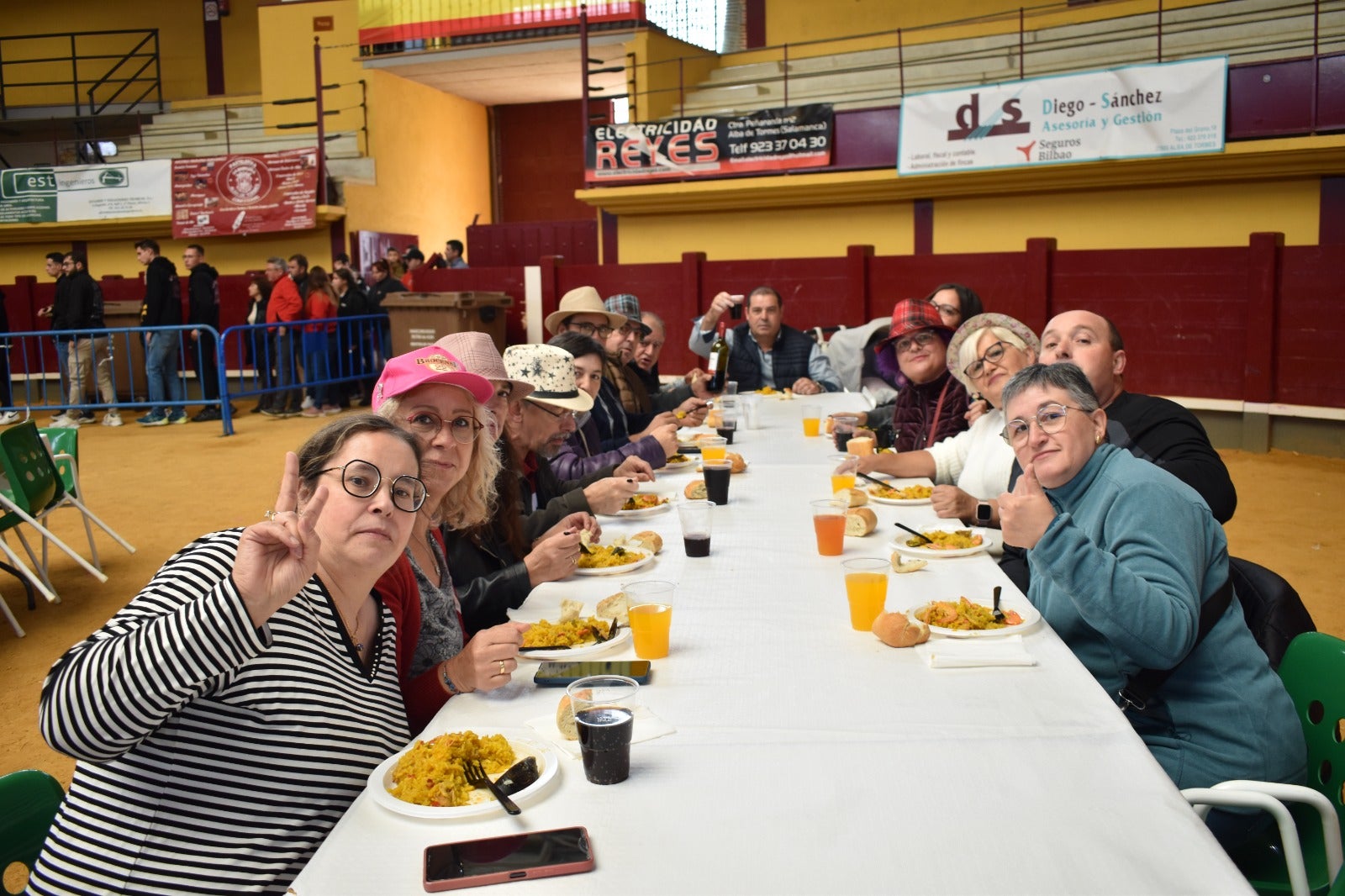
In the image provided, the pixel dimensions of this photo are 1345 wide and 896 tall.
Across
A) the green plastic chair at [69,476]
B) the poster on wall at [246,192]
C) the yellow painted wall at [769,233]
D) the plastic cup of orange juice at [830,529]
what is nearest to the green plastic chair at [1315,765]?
the plastic cup of orange juice at [830,529]

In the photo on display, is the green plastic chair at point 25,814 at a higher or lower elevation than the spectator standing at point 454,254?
lower

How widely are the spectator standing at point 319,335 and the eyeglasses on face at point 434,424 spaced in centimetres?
1006

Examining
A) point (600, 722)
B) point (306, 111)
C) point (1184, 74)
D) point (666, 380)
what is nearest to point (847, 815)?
point (600, 722)

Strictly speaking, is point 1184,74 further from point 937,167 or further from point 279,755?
point 279,755

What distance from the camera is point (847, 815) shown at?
1.50 metres

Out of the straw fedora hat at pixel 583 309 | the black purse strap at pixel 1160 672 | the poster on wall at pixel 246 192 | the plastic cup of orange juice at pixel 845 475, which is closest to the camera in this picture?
the black purse strap at pixel 1160 672

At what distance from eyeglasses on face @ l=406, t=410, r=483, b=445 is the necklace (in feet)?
2.00

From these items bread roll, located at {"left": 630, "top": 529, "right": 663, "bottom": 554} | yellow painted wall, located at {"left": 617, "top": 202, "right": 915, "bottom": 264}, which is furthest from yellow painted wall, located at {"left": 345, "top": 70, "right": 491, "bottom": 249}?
bread roll, located at {"left": 630, "top": 529, "right": 663, "bottom": 554}

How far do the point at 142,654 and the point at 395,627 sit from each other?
22.1 inches

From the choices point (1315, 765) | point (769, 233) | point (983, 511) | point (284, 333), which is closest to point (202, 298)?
point (284, 333)

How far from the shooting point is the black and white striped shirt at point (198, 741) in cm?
146

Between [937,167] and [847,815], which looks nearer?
[847,815]

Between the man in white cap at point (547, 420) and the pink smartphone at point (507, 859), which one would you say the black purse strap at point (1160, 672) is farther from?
the man in white cap at point (547, 420)

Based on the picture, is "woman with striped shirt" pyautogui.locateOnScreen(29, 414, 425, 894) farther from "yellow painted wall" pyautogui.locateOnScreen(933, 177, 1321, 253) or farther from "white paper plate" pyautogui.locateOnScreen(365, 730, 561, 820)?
"yellow painted wall" pyautogui.locateOnScreen(933, 177, 1321, 253)
